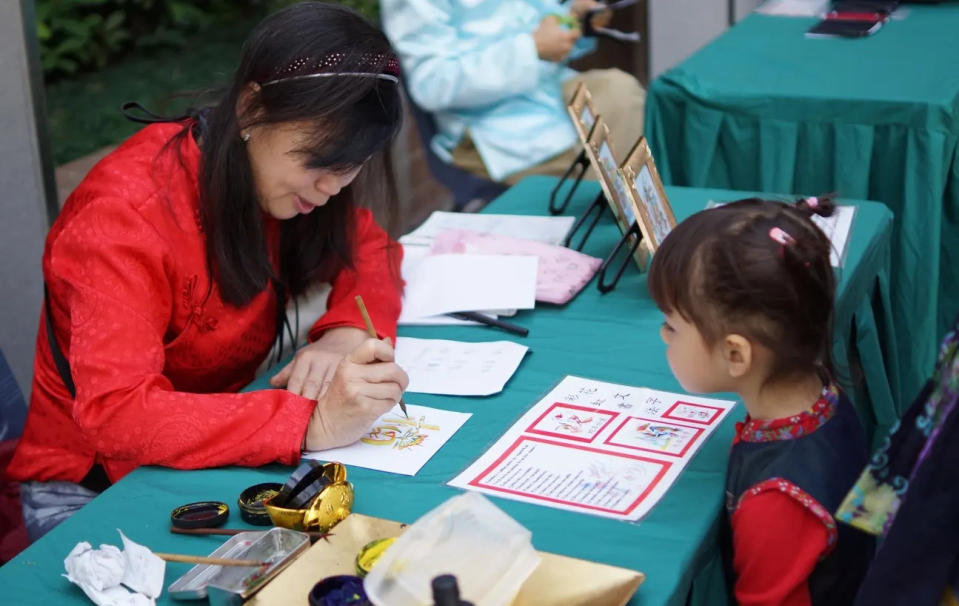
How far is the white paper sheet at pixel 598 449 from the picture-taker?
4.64 ft

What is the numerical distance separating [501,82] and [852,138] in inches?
39.3

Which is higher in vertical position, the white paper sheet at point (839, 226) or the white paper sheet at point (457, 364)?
the white paper sheet at point (839, 226)

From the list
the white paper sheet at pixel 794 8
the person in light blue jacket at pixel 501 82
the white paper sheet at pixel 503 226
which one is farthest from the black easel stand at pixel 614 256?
the white paper sheet at pixel 794 8

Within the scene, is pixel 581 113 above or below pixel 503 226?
above

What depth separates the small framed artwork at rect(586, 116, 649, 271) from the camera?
6.81 feet

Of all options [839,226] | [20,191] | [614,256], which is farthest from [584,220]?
[20,191]

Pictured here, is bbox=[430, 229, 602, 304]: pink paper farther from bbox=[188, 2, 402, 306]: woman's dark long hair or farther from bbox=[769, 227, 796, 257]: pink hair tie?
bbox=[769, 227, 796, 257]: pink hair tie

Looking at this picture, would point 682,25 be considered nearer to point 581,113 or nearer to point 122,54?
point 581,113

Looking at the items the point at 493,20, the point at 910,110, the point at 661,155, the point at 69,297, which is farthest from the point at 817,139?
the point at 69,297

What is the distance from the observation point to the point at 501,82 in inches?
126

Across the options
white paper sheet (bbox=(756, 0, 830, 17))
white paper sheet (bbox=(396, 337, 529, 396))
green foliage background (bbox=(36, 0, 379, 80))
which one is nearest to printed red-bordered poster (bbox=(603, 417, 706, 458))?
white paper sheet (bbox=(396, 337, 529, 396))

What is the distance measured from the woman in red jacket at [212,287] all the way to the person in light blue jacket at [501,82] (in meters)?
1.35

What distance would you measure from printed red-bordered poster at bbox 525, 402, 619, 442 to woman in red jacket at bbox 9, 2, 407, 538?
0.68 feet

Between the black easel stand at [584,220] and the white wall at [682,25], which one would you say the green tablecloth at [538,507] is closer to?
the black easel stand at [584,220]
